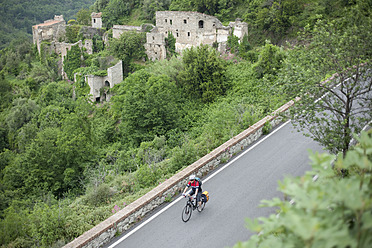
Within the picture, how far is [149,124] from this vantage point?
24.6 metres

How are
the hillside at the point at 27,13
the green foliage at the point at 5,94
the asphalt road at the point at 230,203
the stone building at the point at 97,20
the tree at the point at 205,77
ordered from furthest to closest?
the hillside at the point at 27,13
the stone building at the point at 97,20
the green foliage at the point at 5,94
the tree at the point at 205,77
the asphalt road at the point at 230,203

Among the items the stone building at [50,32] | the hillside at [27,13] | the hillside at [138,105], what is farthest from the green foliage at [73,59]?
the hillside at [27,13]

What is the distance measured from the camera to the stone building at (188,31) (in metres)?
35.0

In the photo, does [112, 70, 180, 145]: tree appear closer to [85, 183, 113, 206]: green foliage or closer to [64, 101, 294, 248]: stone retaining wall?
[64, 101, 294, 248]: stone retaining wall

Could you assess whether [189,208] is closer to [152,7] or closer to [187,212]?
[187,212]

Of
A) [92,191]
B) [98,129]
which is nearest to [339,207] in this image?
[92,191]

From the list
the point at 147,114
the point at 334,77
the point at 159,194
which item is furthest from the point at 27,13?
the point at 334,77

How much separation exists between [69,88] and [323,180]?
4243 cm

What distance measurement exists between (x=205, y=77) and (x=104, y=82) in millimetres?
15726

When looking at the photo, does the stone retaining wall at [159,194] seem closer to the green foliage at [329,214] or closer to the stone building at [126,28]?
the green foliage at [329,214]

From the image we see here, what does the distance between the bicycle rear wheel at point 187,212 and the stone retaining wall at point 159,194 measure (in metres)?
1.05

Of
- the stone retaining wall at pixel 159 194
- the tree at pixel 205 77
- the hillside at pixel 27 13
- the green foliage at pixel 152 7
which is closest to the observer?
the stone retaining wall at pixel 159 194

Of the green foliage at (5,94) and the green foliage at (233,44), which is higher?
the green foliage at (233,44)

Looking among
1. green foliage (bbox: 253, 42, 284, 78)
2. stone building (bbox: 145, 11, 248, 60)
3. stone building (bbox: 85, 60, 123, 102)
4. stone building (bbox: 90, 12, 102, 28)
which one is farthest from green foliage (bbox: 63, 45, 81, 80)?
green foliage (bbox: 253, 42, 284, 78)
